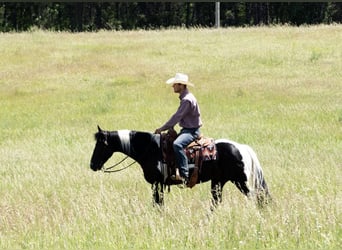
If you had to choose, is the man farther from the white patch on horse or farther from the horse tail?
the horse tail

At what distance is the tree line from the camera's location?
71938 millimetres

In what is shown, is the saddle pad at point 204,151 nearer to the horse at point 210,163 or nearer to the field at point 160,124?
the horse at point 210,163

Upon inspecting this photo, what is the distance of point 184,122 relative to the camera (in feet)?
33.4

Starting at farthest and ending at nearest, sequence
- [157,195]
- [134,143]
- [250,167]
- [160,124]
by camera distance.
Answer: [160,124]
[134,143]
[157,195]
[250,167]

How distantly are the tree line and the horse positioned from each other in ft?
192

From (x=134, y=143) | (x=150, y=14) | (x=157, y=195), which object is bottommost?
(x=157, y=195)

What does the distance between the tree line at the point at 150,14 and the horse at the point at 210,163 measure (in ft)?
192

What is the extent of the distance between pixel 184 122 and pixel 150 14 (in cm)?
7183

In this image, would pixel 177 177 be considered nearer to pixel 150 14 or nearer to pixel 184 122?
pixel 184 122

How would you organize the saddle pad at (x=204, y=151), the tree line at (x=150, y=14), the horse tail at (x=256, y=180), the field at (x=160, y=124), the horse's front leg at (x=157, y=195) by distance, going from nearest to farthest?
the field at (x=160, y=124), the horse tail at (x=256, y=180), the saddle pad at (x=204, y=151), the horse's front leg at (x=157, y=195), the tree line at (x=150, y=14)

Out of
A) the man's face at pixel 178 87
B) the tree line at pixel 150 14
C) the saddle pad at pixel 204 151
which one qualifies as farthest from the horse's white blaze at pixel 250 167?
the tree line at pixel 150 14

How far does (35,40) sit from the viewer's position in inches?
1647

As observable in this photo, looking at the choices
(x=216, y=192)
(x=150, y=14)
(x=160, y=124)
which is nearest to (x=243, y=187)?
(x=216, y=192)

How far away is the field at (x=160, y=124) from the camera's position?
8273mm
